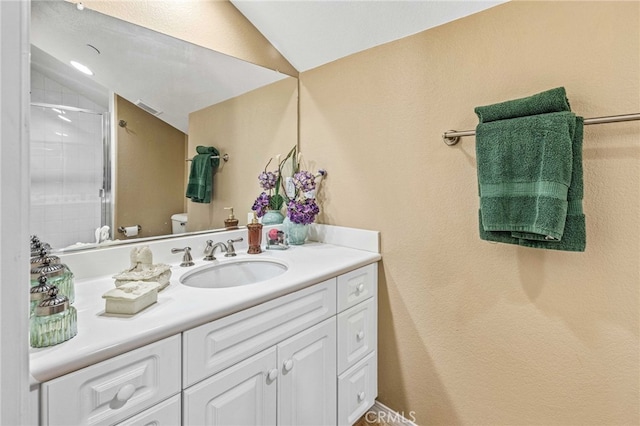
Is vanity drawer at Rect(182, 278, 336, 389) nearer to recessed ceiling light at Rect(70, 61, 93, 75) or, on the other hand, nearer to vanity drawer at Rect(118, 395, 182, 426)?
vanity drawer at Rect(118, 395, 182, 426)

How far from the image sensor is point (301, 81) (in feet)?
5.94

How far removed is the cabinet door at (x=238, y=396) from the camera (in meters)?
0.83

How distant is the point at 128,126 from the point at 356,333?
125 centimetres

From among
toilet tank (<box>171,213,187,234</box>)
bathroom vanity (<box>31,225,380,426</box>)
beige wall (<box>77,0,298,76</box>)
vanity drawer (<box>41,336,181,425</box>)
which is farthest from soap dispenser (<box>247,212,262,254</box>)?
beige wall (<box>77,0,298,76</box>)

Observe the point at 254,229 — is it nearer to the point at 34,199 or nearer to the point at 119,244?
the point at 119,244

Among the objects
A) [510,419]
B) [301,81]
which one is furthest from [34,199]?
[510,419]

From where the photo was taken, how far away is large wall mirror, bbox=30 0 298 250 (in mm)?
1047

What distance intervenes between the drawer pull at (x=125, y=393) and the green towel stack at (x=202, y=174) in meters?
0.88

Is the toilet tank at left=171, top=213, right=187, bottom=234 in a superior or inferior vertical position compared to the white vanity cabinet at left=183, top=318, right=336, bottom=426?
superior

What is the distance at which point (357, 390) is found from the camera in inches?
55.1

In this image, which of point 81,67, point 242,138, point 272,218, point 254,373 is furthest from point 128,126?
point 254,373

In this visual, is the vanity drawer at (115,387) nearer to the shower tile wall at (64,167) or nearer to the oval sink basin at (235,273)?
the oval sink basin at (235,273)

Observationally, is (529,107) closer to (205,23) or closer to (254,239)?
(254,239)

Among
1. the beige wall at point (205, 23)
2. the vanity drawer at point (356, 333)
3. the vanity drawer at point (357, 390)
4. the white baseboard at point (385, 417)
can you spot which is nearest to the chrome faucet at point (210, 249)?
the vanity drawer at point (356, 333)
